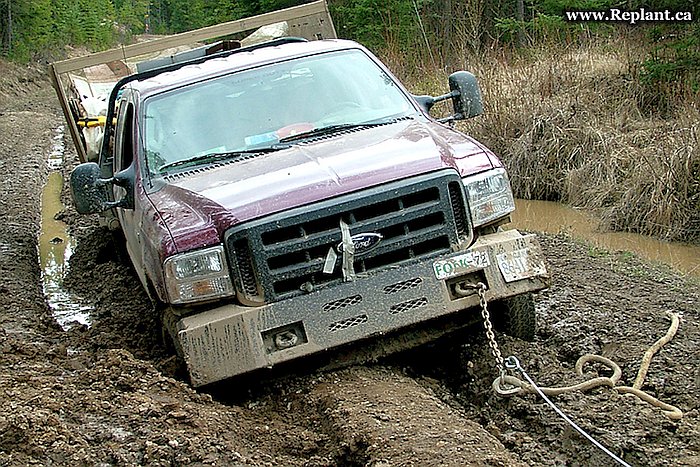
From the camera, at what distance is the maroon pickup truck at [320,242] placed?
16.6ft

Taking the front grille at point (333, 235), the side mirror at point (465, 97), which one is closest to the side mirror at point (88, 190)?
the front grille at point (333, 235)

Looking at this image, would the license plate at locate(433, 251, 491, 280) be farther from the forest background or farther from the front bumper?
the forest background

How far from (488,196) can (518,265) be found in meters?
0.43

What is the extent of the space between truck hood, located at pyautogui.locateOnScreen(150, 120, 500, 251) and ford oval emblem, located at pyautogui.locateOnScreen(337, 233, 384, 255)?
0.25 meters

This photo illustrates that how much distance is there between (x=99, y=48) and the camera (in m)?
61.8

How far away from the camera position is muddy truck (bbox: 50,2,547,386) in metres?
5.06

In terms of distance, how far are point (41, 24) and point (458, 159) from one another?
4618 centimetres

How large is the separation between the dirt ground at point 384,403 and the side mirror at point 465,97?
1480mm

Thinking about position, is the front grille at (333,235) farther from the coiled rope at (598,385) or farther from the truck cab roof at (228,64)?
the truck cab roof at (228,64)

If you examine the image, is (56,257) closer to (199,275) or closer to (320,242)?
(199,275)

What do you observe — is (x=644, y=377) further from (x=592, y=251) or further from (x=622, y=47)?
(x=622, y=47)

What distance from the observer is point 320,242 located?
5090 millimetres

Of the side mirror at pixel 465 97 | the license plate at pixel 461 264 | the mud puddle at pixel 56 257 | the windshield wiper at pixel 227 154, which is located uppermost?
Answer: the windshield wiper at pixel 227 154

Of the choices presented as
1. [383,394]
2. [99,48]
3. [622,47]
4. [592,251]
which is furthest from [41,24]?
[383,394]
